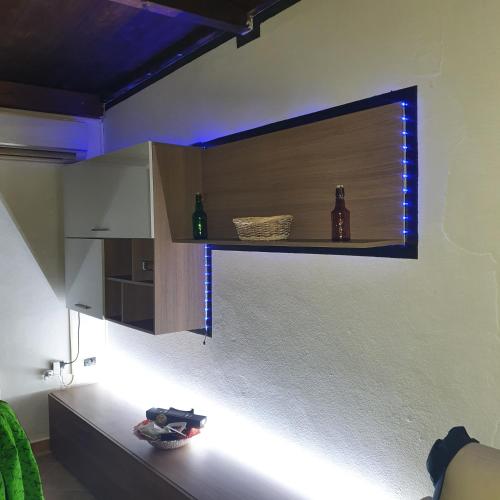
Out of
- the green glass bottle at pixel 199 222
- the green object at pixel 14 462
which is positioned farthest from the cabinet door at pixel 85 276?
the green object at pixel 14 462

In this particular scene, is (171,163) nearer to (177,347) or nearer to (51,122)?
(177,347)

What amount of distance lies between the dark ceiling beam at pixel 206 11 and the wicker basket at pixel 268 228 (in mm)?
904

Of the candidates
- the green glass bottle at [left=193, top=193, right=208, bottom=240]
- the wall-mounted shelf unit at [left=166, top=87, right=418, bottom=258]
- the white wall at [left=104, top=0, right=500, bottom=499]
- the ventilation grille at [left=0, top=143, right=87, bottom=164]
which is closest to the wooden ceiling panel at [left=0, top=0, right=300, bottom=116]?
the white wall at [left=104, top=0, right=500, bottom=499]

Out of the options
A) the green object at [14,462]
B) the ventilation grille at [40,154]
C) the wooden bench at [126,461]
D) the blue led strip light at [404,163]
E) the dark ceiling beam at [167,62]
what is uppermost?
the dark ceiling beam at [167,62]

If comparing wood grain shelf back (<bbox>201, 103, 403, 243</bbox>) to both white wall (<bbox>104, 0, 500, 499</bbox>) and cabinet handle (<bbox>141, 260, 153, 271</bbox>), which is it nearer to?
white wall (<bbox>104, 0, 500, 499</bbox>)

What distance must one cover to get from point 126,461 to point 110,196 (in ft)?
4.45

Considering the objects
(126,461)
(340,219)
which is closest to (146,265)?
(126,461)

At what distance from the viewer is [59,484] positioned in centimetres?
303

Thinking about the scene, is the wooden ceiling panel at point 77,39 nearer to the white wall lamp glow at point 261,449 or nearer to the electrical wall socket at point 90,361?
the white wall lamp glow at point 261,449

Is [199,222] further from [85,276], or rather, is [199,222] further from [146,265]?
[85,276]

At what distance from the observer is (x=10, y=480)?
140 centimetres

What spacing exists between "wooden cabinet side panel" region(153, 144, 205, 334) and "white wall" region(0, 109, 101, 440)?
58.2 inches

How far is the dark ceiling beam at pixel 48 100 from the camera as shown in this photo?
3.22 m

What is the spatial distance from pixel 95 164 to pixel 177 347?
115 cm
